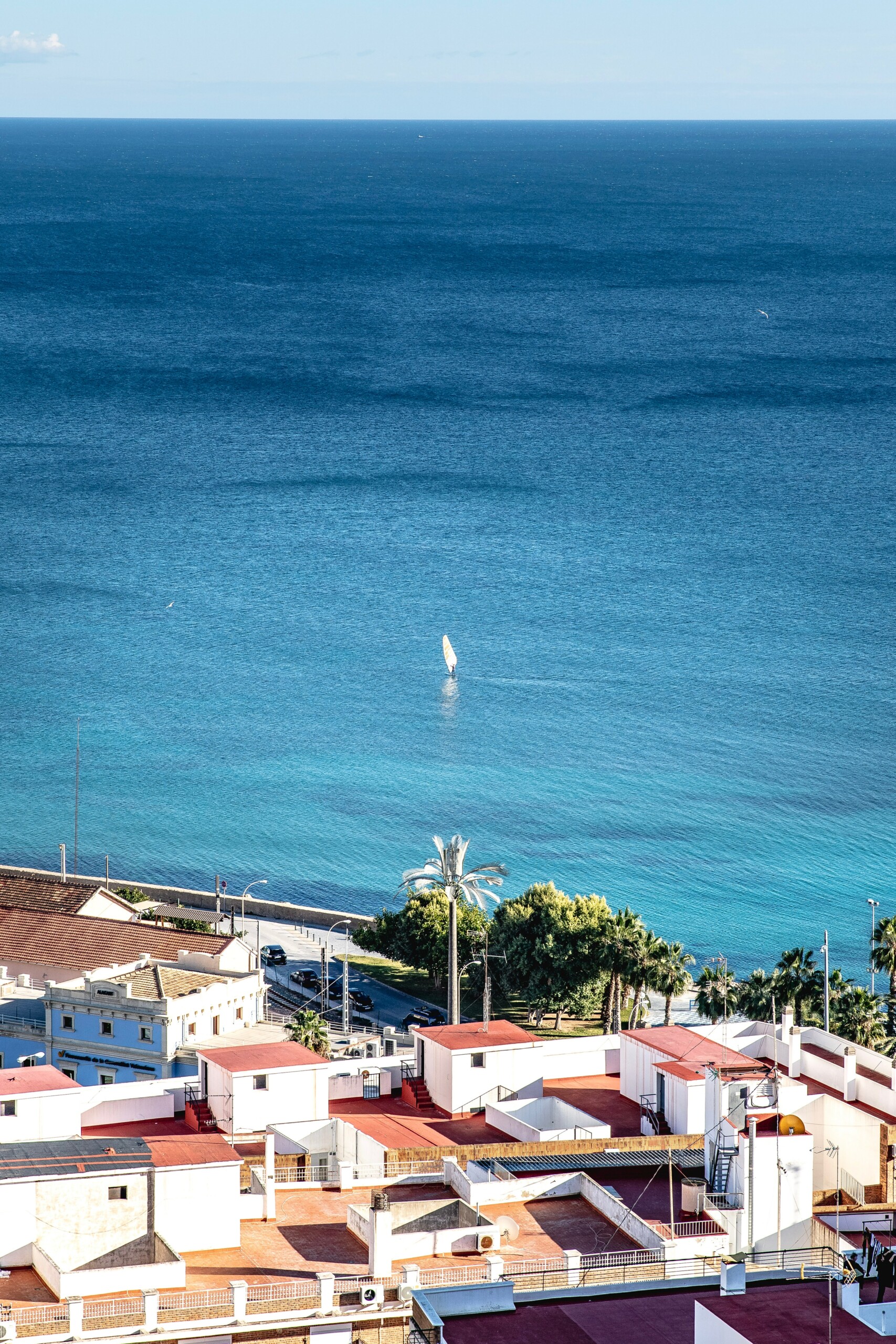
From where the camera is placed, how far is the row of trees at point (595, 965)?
5141 centimetres

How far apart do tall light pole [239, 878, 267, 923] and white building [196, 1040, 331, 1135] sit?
117ft

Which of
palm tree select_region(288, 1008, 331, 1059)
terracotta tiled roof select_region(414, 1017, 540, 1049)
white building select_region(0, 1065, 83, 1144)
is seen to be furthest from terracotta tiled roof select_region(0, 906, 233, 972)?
white building select_region(0, 1065, 83, 1144)

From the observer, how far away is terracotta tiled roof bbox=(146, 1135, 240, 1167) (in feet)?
83.2

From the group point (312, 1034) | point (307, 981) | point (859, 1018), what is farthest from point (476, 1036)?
point (307, 981)

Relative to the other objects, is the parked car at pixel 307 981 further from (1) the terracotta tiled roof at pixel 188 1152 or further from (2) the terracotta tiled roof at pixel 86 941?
(1) the terracotta tiled roof at pixel 188 1152

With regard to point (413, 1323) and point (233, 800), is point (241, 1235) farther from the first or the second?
point (233, 800)

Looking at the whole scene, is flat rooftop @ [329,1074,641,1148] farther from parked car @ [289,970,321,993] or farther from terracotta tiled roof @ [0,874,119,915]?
parked car @ [289,970,321,993]

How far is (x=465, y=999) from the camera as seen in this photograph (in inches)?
2413

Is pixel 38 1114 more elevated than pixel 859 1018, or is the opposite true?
pixel 859 1018

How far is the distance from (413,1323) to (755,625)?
9976cm

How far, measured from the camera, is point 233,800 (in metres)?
90.8

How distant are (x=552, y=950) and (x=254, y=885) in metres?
23.0

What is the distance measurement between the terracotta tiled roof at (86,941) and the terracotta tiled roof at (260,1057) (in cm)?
2169

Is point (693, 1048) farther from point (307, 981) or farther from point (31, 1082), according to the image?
point (307, 981)
